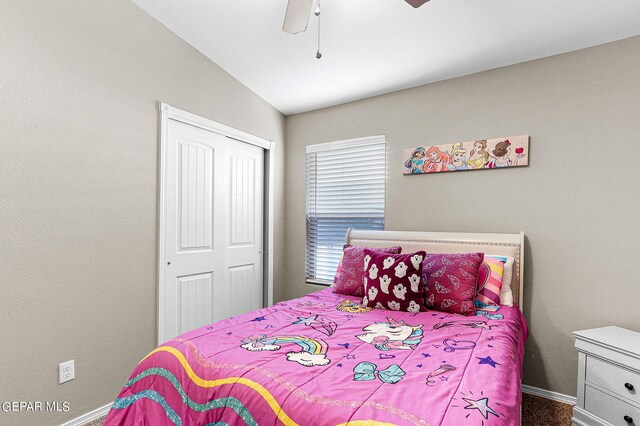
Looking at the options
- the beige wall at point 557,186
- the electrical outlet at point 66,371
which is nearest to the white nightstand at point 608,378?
the beige wall at point 557,186

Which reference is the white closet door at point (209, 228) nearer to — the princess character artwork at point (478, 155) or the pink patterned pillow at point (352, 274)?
the pink patterned pillow at point (352, 274)

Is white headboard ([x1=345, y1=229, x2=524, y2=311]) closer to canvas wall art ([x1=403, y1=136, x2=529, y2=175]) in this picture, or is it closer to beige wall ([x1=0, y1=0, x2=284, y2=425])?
canvas wall art ([x1=403, y1=136, x2=529, y2=175])

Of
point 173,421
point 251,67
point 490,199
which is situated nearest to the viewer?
point 173,421

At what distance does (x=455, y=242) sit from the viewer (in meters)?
2.71

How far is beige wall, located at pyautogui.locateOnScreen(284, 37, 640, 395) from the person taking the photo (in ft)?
7.22

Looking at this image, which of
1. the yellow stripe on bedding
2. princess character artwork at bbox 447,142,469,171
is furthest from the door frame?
princess character artwork at bbox 447,142,469,171

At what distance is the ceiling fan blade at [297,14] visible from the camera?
167 centimetres

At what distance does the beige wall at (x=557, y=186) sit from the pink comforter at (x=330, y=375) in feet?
2.56

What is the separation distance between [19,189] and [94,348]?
1106 mm

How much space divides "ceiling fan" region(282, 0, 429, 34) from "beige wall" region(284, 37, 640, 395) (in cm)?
148

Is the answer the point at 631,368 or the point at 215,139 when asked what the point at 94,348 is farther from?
the point at 631,368

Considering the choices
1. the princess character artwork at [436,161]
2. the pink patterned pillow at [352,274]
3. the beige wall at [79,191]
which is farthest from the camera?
the princess character artwork at [436,161]

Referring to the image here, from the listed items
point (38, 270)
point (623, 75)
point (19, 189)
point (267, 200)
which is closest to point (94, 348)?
point (38, 270)

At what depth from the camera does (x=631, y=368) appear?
5.76ft
